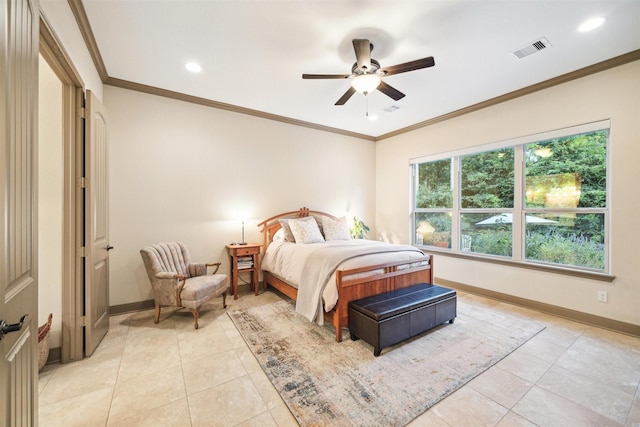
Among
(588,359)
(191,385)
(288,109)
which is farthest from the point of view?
(288,109)

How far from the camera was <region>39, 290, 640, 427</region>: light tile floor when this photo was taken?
1696 millimetres

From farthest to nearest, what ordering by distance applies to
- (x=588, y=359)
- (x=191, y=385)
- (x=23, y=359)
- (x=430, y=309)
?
(x=430, y=309), (x=588, y=359), (x=191, y=385), (x=23, y=359)

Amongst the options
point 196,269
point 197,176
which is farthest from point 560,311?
point 197,176

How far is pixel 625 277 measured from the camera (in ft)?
9.31

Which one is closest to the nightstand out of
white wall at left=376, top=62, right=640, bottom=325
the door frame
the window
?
the door frame

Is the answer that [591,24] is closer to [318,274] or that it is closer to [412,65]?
[412,65]

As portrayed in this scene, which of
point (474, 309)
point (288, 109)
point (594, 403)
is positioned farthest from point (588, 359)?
point (288, 109)

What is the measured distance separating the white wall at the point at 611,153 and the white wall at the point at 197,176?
2.51m

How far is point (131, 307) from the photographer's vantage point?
338 centimetres

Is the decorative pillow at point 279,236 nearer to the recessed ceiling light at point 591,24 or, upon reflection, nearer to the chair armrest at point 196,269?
the chair armrest at point 196,269

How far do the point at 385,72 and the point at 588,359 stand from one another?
3.19 meters

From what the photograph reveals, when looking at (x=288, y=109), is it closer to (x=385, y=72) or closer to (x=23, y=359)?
(x=385, y=72)

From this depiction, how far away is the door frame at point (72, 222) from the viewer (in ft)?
7.31

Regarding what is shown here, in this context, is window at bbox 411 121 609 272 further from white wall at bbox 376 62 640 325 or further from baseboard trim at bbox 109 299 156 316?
baseboard trim at bbox 109 299 156 316
